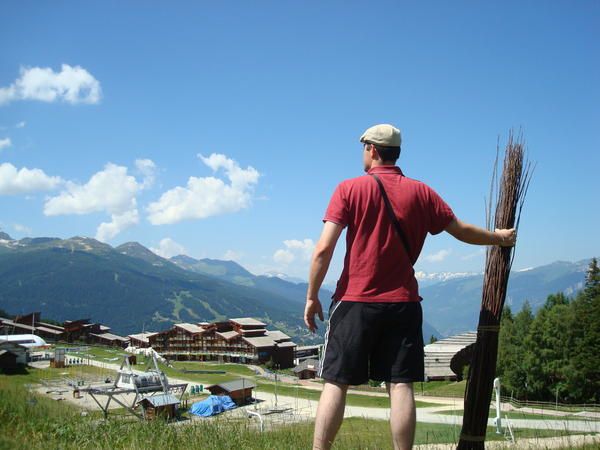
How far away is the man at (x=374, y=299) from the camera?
2945 mm

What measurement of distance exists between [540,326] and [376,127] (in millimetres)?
34384

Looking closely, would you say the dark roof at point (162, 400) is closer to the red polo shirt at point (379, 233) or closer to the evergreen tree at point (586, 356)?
the evergreen tree at point (586, 356)

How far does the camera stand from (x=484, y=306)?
13.0 ft

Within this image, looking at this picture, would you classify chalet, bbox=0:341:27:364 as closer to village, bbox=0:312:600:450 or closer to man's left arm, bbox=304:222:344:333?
village, bbox=0:312:600:450

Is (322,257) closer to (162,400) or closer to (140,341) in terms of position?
(162,400)

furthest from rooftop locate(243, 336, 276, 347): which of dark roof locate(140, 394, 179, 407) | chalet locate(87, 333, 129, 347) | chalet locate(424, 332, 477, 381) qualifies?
dark roof locate(140, 394, 179, 407)

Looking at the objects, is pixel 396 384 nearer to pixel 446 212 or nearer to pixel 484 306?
pixel 446 212

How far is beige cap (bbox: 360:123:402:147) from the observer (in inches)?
128

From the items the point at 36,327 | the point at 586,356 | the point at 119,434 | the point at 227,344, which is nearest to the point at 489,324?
the point at 119,434

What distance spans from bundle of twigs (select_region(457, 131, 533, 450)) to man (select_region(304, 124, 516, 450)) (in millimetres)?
1044

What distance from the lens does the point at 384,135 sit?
3242mm

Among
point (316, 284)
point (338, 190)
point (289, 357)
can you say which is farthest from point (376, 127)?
point (289, 357)

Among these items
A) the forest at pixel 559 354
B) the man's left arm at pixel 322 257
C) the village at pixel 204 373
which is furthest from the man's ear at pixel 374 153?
the forest at pixel 559 354

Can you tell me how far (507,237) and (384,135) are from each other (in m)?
1.27
